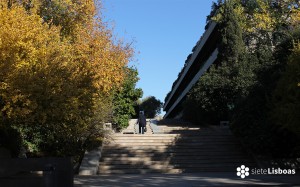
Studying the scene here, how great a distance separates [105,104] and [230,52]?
49.3 ft

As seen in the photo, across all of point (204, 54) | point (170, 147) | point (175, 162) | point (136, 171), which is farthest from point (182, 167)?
point (204, 54)

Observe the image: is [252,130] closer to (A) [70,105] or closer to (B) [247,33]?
(A) [70,105]

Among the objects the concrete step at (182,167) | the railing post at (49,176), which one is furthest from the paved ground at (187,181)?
the railing post at (49,176)

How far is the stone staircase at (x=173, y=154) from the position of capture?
18.5m

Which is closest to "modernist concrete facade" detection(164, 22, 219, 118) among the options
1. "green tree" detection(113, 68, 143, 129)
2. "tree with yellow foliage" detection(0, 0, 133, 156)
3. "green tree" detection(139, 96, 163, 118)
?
"green tree" detection(113, 68, 143, 129)

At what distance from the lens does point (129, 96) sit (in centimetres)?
3203

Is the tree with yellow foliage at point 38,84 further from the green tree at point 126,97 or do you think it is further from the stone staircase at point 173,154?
the green tree at point 126,97

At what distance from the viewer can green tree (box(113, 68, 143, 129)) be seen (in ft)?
100

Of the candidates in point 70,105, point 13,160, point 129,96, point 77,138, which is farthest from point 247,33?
point 13,160

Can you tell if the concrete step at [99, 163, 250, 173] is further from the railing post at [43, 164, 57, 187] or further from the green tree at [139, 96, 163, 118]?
the green tree at [139, 96, 163, 118]

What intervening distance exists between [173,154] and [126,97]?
40.8 ft

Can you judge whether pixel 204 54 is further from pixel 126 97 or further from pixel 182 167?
pixel 182 167

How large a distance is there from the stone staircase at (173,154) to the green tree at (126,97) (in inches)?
314

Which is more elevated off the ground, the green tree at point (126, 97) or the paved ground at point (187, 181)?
the green tree at point (126, 97)
